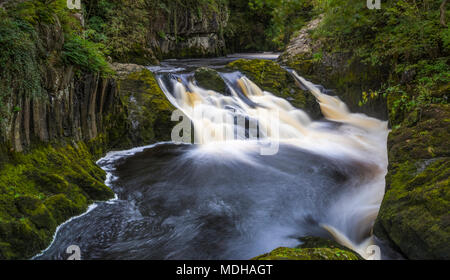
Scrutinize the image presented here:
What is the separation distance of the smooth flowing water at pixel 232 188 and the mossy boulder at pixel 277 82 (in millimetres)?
1242

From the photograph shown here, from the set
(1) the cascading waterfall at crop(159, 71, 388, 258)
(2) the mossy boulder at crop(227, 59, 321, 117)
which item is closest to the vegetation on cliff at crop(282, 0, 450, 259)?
(1) the cascading waterfall at crop(159, 71, 388, 258)

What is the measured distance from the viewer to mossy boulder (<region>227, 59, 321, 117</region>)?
10.6 metres

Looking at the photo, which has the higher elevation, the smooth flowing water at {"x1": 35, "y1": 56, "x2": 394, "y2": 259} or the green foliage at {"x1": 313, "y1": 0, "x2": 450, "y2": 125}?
the green foliage at {"x1": 313, "y1": 0, "x2": 450, "y2": 125}

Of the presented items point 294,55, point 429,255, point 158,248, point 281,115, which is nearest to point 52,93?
point 158,248

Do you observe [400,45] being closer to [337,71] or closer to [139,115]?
[337,71]

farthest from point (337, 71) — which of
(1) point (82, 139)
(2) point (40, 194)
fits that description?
(2) point (40, 194)

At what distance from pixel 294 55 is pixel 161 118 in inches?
342

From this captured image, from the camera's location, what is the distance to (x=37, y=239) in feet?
10.5

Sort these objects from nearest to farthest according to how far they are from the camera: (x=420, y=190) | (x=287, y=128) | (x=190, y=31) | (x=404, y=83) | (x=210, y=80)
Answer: (x=420, y=190), (x=404, y=83), (x=287, y=128), (x=210, y=80), (x=190, y=31)

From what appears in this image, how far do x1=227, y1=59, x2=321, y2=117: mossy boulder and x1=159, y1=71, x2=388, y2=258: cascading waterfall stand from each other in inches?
14.7

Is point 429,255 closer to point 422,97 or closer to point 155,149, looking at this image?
point 422,97

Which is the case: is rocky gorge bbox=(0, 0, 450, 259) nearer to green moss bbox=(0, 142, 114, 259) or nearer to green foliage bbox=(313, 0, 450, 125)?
green moss bbox=(0, 142, 114, 259)

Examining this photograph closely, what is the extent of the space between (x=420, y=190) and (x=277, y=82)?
8.24m

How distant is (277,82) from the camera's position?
11.2m
